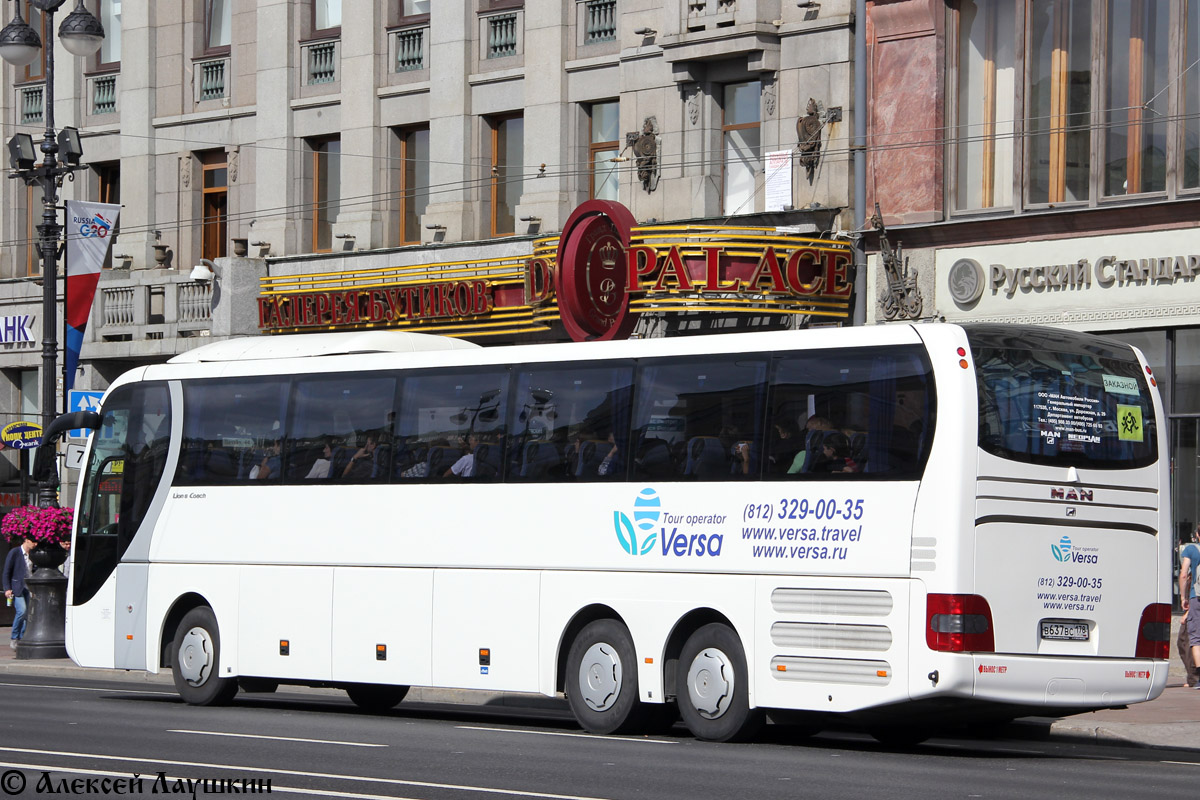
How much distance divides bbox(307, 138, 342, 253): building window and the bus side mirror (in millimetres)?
15727

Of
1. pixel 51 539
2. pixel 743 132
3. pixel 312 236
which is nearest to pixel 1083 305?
pixel 743 132

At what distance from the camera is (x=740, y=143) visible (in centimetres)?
3055

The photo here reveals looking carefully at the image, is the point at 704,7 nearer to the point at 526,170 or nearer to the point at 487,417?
the point at 526,170

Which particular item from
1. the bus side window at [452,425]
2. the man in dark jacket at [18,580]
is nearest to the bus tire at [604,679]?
the bus side window at [452,425]

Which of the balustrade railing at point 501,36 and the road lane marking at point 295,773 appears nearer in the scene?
the road lane marking at point 295,773

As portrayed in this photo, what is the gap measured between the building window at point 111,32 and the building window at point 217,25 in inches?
93.9

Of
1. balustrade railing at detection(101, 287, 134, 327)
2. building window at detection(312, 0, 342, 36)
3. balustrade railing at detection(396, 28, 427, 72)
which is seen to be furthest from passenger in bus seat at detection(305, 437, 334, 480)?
balustrade railing at detection(101, 287, 134, 327)

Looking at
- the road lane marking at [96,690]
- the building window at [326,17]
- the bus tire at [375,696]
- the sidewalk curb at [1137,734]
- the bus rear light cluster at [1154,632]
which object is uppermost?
the building window at [326,17]

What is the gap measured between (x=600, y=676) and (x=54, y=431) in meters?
7.11

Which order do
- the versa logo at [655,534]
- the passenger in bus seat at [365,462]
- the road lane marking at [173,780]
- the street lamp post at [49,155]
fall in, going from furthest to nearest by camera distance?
1. the street lamp post at [49,155]
2. the passenger in bus seat at [365,462]
3. the versa logo at [655,534]
4. the road lane marking at [173,780]

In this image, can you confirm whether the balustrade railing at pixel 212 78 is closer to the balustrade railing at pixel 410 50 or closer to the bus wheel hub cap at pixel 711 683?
the balustrade railing at pixel 410 50

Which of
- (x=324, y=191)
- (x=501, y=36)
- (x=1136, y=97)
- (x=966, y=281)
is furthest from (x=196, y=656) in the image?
(x=324, y=191)

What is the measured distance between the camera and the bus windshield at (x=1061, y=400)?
14719 millimetres

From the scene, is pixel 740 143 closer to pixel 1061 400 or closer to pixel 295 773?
pixel 1061 400
